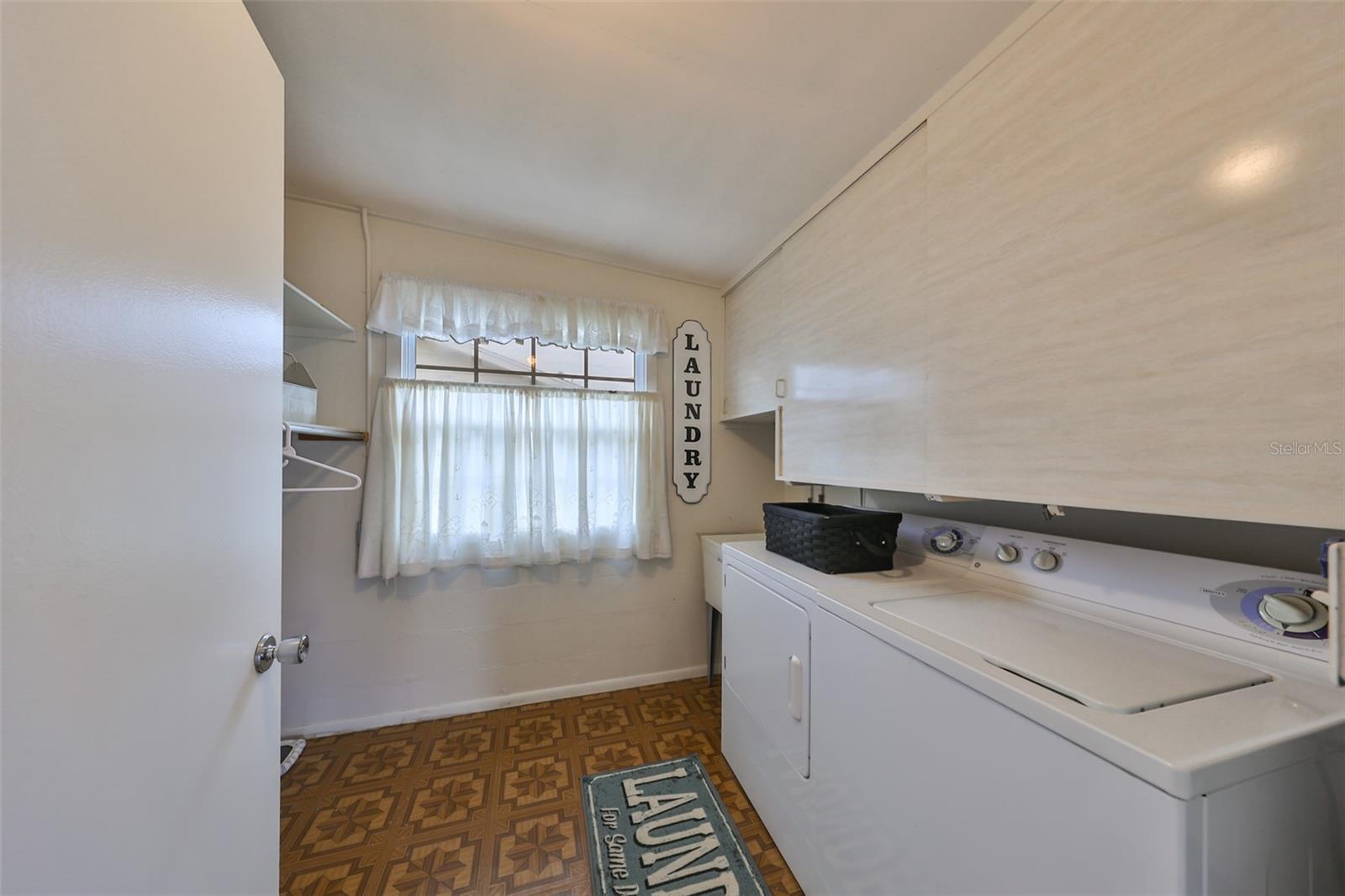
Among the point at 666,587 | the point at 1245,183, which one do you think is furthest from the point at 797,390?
the point at 666,587

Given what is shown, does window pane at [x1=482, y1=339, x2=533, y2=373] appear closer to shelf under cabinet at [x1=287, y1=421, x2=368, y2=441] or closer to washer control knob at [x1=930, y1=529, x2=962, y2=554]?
shelf under cabinet at [x1=287, y1=421, x2=368, y2=441]

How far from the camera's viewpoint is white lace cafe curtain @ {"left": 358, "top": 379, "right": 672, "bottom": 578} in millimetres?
2016

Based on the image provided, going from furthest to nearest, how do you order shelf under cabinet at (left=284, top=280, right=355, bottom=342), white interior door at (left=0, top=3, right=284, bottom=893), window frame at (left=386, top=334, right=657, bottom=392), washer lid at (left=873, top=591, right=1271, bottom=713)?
window frame at (left=386, top=334, right=657, bottom=392) → shelf under cabinet at (left=284, top=280, right=355, bottom=342) → washer lid at (left=873, top=591, right=1271, bottom=713) → white interior door at (left=0, top=3, right=284, bottom=893)

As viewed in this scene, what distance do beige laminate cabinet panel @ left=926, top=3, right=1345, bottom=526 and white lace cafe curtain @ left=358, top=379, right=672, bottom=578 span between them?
1.60m

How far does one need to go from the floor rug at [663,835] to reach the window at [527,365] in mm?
1811

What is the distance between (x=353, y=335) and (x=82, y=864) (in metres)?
2.01

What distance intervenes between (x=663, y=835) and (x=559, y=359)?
6.86 feet

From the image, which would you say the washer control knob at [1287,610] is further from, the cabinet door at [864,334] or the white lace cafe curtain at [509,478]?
the white lace cafe curtain at [509,478]

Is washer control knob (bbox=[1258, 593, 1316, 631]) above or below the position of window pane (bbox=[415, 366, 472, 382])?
below

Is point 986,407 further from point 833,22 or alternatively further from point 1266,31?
point 833,22

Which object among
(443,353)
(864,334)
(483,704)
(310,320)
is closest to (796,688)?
(864,334)

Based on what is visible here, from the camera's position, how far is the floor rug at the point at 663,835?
4.32 ft

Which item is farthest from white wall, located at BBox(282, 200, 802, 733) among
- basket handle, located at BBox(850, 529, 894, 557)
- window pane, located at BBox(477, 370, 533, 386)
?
basket handle, located at BBox(850, 529, 894, 557)

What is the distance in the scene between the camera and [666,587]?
2521 millimetres
